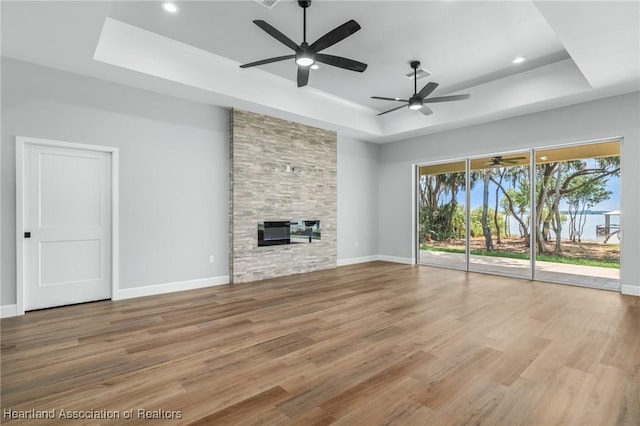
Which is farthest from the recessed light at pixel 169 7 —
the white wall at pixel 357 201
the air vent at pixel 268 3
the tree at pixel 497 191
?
the tree at pixel 497 191

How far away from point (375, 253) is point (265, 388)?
6406 millimetres

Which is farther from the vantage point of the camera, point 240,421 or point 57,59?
point 57,59

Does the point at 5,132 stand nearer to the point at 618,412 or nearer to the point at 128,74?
the point at 128,74

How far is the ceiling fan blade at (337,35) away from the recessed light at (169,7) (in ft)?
5.45

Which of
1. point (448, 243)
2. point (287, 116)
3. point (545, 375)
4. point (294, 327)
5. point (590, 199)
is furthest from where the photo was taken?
point (448, 243)

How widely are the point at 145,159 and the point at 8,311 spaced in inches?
97.7

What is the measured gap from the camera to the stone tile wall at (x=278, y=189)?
18.1 feet

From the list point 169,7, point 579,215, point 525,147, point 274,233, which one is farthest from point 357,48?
point 579,215

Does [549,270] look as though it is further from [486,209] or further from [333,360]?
[333,360]

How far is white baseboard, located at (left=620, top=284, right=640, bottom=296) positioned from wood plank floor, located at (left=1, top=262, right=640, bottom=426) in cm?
37

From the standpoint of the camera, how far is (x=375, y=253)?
27.2 ft

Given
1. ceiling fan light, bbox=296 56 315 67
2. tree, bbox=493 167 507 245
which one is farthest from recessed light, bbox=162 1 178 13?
tree, bbox=493 167 507 245

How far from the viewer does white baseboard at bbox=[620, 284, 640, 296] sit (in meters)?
4.71

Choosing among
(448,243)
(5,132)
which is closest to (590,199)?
(448,243)
